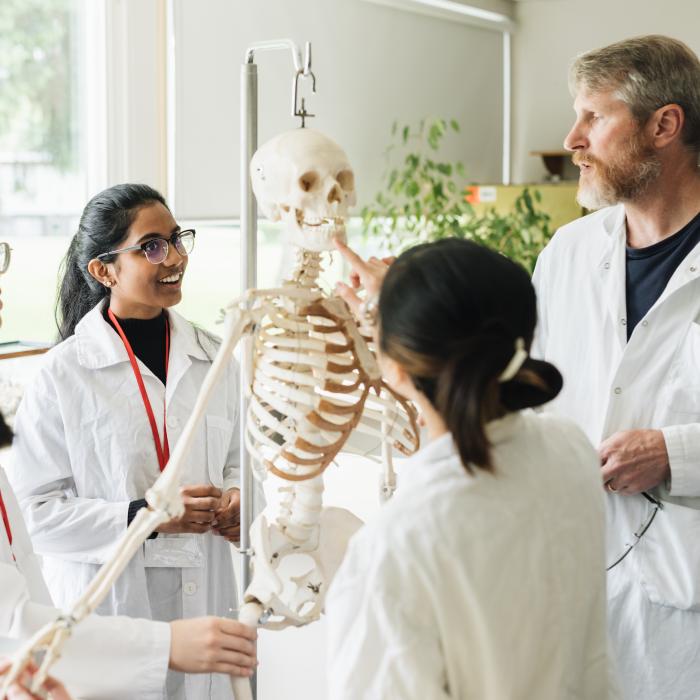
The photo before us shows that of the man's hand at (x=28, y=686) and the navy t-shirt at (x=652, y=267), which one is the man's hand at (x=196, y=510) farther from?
the navy t-shirt at (x=652, y=267)

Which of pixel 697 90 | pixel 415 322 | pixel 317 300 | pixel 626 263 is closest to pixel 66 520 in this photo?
pixel 317 300

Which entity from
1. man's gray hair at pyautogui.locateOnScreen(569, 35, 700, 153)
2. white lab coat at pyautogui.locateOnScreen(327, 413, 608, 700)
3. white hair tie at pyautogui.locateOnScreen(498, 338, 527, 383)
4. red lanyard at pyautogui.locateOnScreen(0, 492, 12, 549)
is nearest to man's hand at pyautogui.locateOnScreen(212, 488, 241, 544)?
red lanyard at pyautogui.locateOnScreen(0, 492, 12, 549)

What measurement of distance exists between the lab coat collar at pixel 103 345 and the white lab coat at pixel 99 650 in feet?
1.81

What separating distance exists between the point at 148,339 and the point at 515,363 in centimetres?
112

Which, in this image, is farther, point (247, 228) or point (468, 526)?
point (247, 228)

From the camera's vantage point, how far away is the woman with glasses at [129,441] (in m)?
1.73

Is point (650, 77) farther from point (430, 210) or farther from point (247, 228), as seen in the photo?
point (430, 210)

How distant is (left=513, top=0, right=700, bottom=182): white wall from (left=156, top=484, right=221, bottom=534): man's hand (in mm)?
5024

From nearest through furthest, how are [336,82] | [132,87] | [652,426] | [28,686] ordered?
1. [28,686]
2. [652,426]
3. [132,87]
4. [336,82]

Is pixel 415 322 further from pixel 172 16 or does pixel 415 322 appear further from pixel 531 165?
pixel 531 165

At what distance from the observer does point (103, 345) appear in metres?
1.80

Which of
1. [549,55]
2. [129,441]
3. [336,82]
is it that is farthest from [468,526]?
[549,55]

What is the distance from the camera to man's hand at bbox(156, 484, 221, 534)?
165cm

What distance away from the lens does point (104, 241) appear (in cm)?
186
